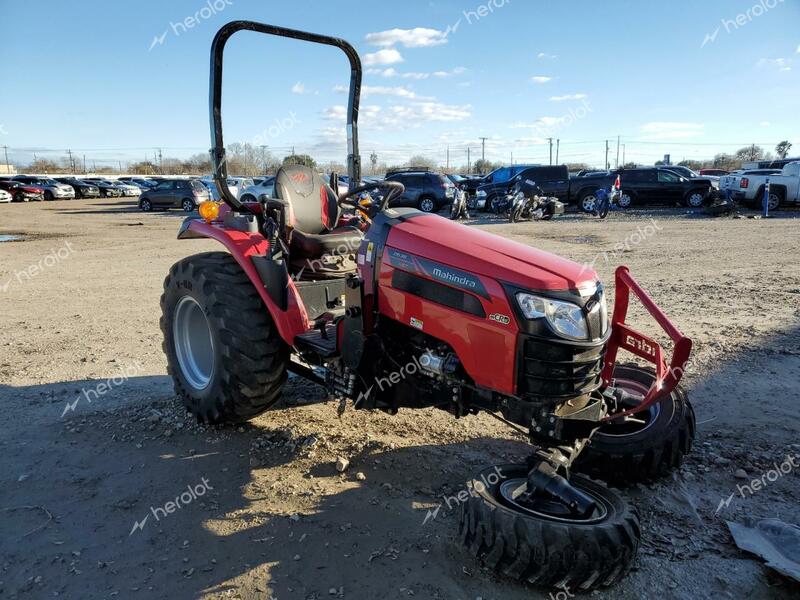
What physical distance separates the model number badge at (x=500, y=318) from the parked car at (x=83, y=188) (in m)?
40.3

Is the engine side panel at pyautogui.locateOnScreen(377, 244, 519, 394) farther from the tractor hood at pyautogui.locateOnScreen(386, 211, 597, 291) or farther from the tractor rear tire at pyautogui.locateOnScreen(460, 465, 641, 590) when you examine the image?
the tractor rear tire at pyautogui.locateOnScreen(460, 465, 641, 590)

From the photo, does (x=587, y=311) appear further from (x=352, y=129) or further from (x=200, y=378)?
(x=200, y=378)

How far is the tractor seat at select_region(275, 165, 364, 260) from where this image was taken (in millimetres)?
3854

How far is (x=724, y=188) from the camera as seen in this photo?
64.1 ft

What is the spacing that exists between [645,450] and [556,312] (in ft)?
3.81

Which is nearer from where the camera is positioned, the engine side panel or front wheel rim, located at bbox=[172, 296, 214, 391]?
the engine side panel

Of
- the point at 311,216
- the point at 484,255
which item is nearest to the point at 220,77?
the point at 311,216

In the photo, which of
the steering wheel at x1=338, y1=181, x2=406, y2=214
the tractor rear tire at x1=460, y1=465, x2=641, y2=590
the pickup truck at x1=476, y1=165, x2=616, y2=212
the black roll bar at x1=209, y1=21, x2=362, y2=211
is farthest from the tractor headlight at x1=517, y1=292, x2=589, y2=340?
the pickup truck at x1=476, y1=165, x2=616, y2=212

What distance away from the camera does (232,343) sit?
3406 mm

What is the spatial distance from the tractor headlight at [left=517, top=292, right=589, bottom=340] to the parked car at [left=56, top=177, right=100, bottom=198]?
40.5 metres

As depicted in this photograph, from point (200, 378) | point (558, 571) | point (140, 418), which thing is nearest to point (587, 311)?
point (558, 571)

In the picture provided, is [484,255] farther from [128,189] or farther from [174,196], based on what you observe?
[128,189]

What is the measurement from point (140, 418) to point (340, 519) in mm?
1836

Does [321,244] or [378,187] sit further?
[321,244]
